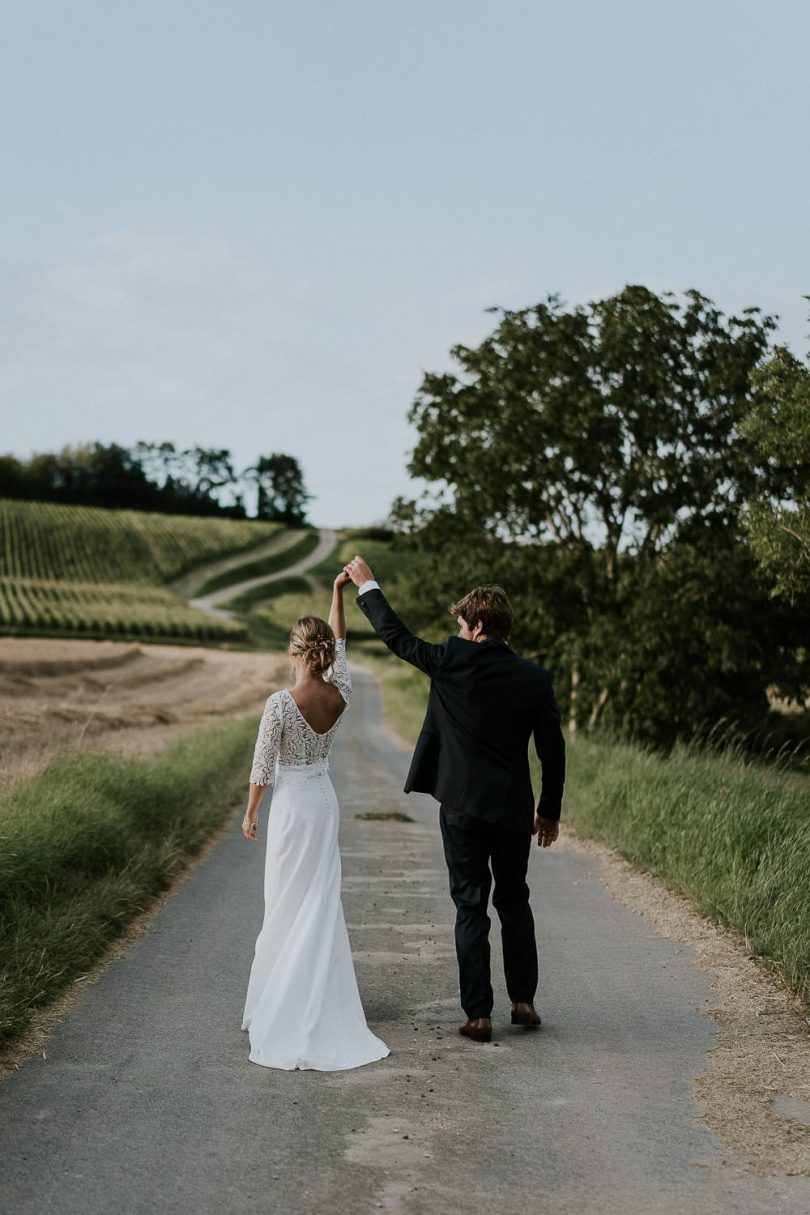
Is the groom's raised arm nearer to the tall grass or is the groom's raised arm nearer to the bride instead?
the bride

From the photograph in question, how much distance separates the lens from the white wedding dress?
17.8 ft

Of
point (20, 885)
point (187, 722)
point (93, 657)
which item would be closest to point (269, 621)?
point (93, 657)

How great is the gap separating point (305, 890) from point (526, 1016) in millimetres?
1273

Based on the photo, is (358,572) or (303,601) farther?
(303,601)

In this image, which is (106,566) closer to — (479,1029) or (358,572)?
(358,572)


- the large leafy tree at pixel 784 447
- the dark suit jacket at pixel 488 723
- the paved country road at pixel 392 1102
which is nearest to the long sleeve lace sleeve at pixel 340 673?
the dark suit jacket at pixel 488 723

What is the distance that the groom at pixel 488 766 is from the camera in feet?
19.6

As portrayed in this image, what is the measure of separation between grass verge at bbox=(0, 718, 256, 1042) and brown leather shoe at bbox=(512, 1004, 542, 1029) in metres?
2.39

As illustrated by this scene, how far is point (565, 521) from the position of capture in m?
26.4

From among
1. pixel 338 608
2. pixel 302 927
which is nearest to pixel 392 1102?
pixel 302 927

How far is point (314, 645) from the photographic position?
596 cm

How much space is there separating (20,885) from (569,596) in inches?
748

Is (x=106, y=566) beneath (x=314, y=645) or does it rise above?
above

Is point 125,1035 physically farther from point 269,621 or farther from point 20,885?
point 269,621
